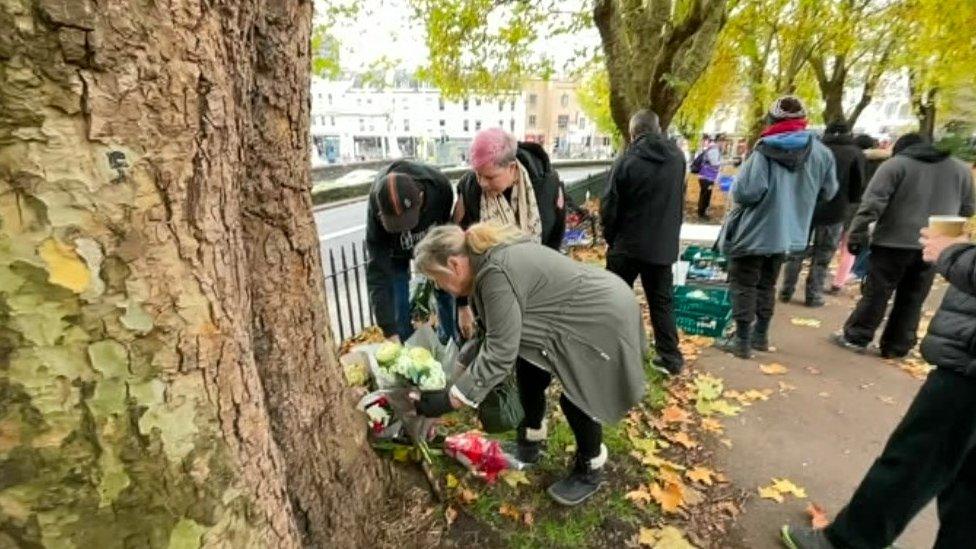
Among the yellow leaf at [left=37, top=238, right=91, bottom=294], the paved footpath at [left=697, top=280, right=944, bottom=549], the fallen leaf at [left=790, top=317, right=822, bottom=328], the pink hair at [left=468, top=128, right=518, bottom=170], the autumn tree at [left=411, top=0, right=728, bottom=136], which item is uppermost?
the autumn tree at [left=411, top=0, right=728, bottom=136]

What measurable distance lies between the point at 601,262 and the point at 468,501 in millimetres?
5544

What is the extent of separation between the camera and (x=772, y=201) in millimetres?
3984

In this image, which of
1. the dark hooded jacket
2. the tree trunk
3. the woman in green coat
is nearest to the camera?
the tree trunk

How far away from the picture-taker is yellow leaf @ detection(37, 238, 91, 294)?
878 millimetres

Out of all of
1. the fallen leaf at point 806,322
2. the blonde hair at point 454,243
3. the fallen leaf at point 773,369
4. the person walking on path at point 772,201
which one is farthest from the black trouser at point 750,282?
the blonde hair at point 454,243

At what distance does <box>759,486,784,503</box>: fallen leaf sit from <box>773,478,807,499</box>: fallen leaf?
31 mm

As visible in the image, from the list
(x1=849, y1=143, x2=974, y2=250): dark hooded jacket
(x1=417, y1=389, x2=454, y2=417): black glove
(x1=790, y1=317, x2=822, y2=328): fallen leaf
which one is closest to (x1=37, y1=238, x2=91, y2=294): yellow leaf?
(x1=417, y1=389, x2=454, y2=417): black glove

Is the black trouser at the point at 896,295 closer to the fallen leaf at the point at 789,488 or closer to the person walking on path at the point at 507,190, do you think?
the fallen leaf at the point at 789,488

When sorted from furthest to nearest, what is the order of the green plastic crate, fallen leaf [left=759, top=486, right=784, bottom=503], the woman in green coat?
the green plastic crate, fallen leaf [left=759, top=486, right=784, bottom=503], the woman in green coat

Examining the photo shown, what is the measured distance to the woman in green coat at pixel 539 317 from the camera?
2.15 meters

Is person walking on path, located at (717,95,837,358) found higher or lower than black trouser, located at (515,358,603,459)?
higher

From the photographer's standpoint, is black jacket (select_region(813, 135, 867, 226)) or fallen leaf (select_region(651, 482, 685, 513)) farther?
black jacket (select_region(813, 135, 867, 226))

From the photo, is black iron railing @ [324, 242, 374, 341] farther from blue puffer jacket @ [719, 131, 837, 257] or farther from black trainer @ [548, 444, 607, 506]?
blue puffer jacket @ [719, 131, 837, 257]

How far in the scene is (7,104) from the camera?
81cm
